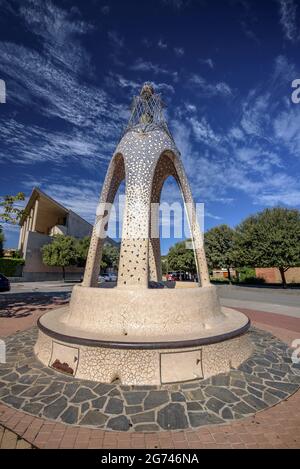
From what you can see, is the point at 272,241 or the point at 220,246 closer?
the point at 272,241

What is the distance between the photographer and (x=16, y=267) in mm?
36625

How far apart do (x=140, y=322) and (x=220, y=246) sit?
30.3 metres

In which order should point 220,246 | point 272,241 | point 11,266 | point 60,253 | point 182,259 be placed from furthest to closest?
point 182,259
point 11,266
point 60,253
point 220,246
point 272,241

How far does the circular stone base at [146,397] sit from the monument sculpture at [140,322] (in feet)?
0.81

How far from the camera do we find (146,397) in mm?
4375

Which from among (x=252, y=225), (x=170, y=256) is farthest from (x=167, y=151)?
(x=170, y=256)

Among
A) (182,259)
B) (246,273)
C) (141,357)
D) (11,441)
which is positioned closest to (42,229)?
(182,259)

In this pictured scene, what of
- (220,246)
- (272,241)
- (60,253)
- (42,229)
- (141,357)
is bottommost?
(141,357)

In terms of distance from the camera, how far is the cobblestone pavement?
3279mm

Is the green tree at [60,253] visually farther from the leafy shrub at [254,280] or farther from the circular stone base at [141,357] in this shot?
the circular stone base at [141,357]

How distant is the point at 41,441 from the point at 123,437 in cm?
108

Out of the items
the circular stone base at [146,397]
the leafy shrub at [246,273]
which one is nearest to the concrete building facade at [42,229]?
the leafy shrub at [246,273]

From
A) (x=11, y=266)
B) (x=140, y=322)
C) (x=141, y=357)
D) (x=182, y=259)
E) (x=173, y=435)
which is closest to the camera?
(x=173, y=435)

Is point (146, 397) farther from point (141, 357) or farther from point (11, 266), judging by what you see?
point (11, 266)
